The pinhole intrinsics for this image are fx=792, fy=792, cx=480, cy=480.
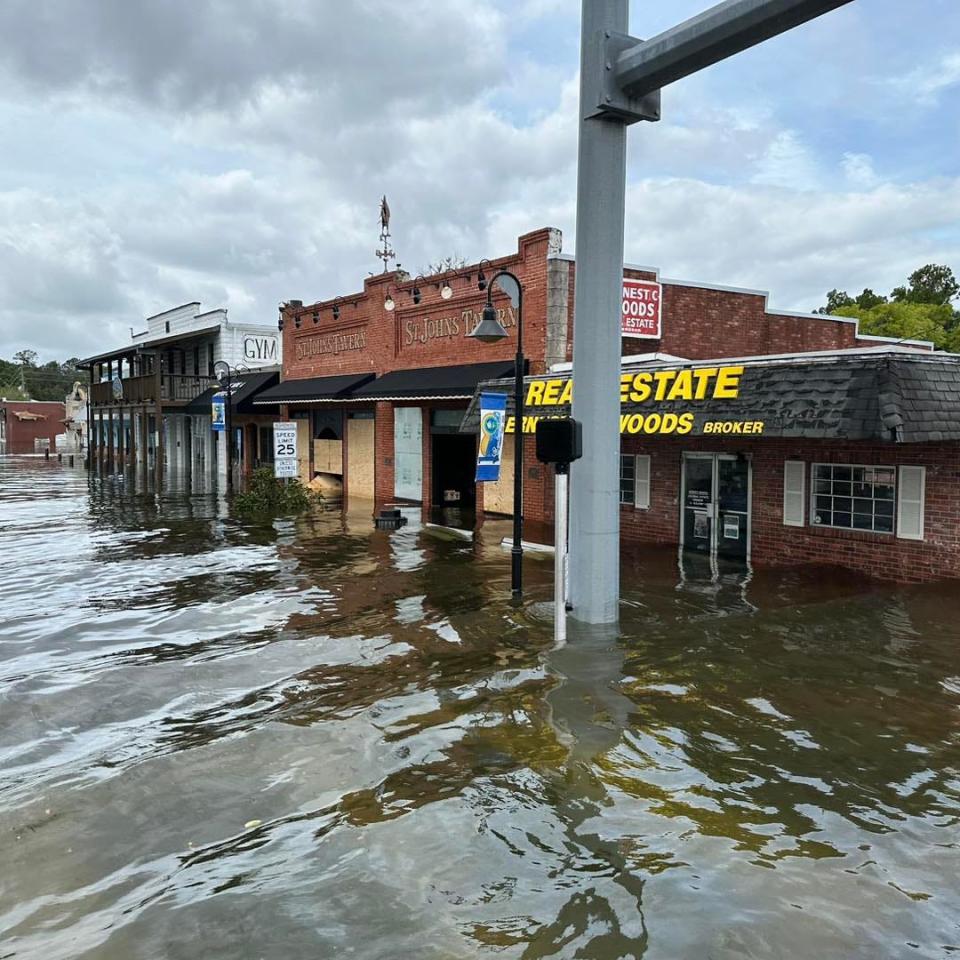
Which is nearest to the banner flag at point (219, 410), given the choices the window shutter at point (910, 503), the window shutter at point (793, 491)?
the window shutter at point (793, 491)

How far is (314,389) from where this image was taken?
2802 cm

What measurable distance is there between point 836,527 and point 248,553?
1065 cm

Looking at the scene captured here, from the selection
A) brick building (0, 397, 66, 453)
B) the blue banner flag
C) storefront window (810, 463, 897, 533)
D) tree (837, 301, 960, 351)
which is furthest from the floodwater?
brick building (0, 397, 66, 453)

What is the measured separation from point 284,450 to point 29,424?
69963mm

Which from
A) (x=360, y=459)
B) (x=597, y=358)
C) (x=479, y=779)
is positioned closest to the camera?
(x=479, y=779)

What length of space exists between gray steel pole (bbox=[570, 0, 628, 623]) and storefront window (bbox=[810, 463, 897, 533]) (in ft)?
A: 18.1

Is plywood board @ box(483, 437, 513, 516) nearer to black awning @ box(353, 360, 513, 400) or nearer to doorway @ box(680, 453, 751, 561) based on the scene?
black awning @ box(353, 360, 513, 400)

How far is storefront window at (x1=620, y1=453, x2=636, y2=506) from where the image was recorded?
54.5ft

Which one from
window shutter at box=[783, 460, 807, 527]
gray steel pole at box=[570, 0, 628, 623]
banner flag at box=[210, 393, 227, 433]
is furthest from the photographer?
banner flag at box=[210, 393, 227, 433]

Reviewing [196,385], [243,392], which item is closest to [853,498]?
[243,392]

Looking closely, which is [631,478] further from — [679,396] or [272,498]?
[272,498]

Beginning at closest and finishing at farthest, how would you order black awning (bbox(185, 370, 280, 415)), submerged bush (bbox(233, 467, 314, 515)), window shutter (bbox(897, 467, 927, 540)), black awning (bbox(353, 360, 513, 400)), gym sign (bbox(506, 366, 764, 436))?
window shutter (bbox(897, 467, 927, 540)), gym sign (bbox(506, 366, 764, 436)), black awning (bbox(353, 360, 513, 400)), submerged bush (bbox(233, 467, 314, 515)), black awning (bbox(185, 370, 280, 415))

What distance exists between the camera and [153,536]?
17922 millimetres

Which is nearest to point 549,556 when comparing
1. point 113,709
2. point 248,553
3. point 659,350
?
point 248,553
